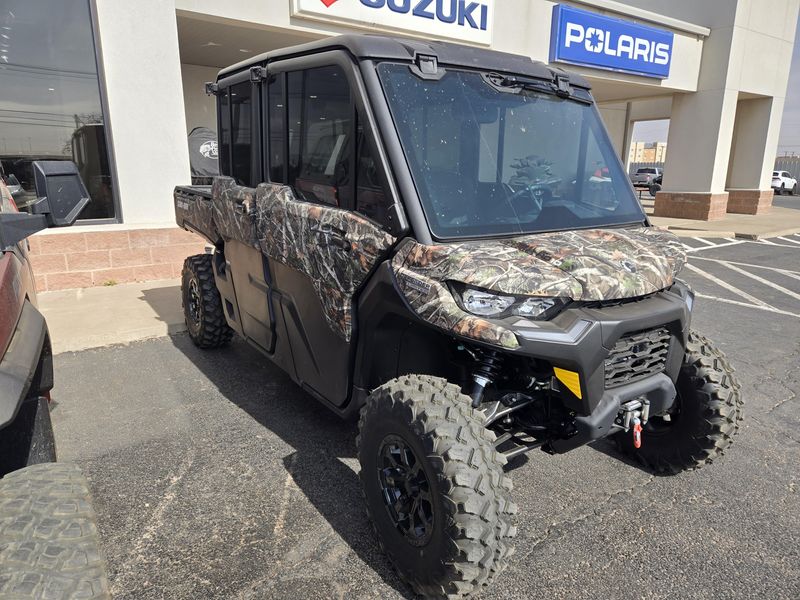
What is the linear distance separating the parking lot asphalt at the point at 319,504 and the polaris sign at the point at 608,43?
9.74 m

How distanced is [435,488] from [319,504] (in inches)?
42.1

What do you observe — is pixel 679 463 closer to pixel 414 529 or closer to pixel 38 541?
pixel 414 529

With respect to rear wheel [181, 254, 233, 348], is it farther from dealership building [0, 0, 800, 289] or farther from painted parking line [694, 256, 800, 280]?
painted parking line [694, 256, 800, 280]

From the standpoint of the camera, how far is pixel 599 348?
2293 mm

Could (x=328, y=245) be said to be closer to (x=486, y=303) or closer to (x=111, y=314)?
(x=486, y=303)

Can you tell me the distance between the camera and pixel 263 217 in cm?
355

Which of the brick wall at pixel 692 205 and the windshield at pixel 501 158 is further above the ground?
the windshield at pixel 501 158

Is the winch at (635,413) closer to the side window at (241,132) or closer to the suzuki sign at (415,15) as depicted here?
the side window at (241,132)

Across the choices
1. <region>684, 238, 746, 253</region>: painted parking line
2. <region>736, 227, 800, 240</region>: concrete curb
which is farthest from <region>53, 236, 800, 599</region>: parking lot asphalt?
<region>736, 227, 800, 240</region>: concrete curb

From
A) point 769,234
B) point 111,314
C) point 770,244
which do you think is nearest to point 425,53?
point 111,314

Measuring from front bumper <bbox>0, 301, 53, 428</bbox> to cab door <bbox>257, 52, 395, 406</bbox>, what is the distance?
1.29m

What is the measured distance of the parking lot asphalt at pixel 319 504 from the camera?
252cm

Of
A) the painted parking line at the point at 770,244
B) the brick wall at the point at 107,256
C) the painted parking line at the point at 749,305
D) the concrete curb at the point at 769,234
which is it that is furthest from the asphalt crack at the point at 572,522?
the concrete curb at the point at 769,234

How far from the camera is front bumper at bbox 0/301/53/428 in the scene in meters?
1.64
